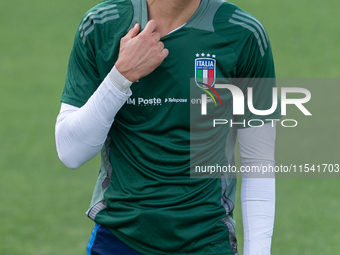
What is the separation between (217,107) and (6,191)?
626 centimetres

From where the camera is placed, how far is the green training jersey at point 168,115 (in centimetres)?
236

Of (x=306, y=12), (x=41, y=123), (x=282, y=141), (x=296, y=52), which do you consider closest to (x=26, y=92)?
(x=41, y=123)

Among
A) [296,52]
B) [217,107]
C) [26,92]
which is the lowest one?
[217,107]

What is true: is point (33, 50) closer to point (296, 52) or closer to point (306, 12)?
point (296, 52)

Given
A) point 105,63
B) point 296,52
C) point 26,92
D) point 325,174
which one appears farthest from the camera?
point 296,52

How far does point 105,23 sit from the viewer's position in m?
2.38

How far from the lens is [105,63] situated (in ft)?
7.72

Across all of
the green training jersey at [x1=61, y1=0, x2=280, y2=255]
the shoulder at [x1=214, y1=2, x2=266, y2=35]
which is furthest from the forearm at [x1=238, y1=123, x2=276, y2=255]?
the shoulder at [x1=214, y1=2, x2=266, y2=35]

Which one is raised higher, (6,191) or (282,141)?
(282,141)

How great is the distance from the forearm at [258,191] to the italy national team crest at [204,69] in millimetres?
262

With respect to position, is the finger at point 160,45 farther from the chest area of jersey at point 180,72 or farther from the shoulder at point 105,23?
the shoulder at point 105,23

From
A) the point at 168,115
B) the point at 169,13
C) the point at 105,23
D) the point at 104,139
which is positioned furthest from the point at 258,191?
the point at 105,23

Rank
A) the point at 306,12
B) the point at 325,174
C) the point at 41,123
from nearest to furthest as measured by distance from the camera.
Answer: the point at 325,174 < the point at 41,123 < the point at 306,12

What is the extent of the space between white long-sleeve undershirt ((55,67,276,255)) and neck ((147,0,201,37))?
29cm
